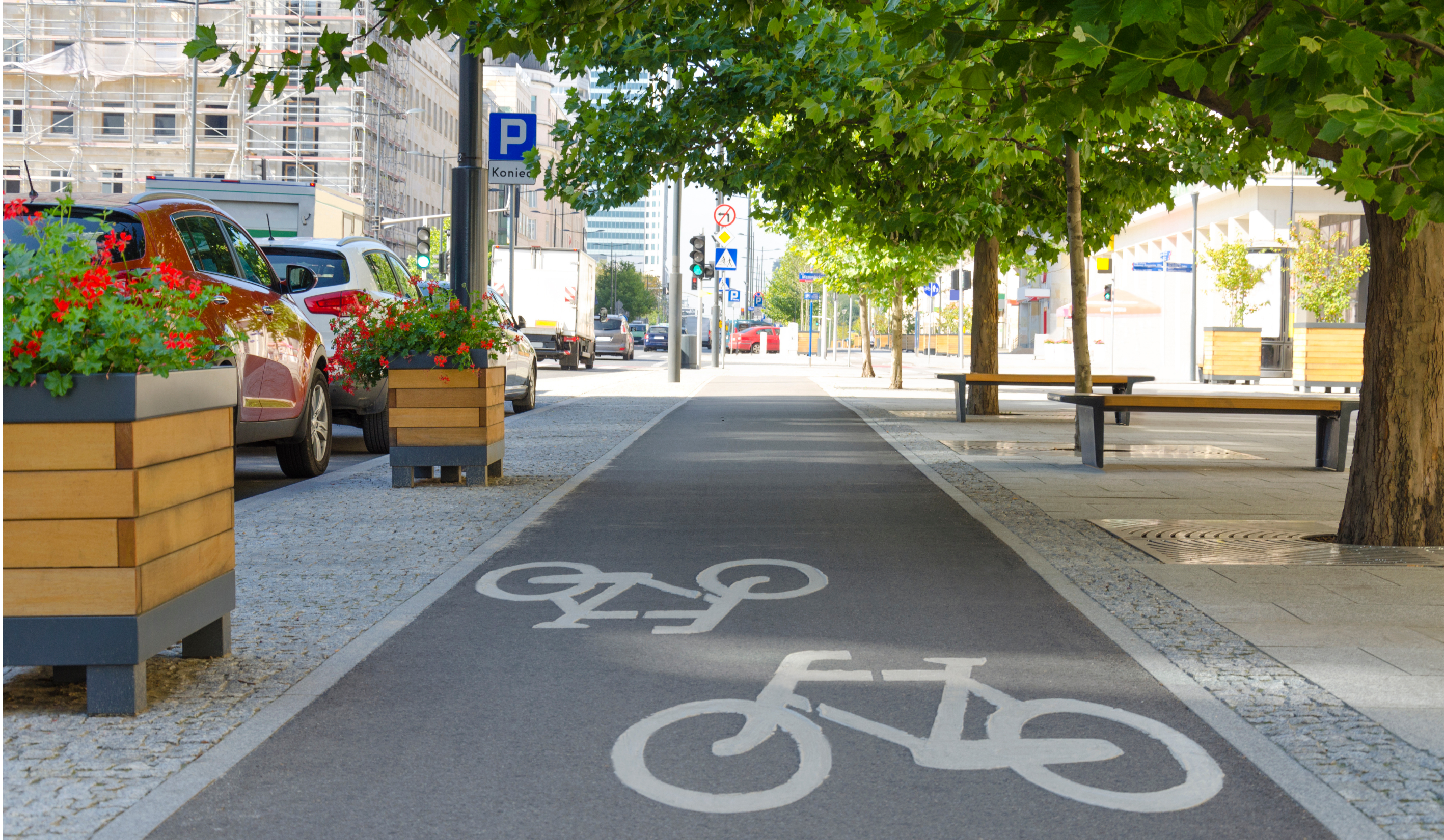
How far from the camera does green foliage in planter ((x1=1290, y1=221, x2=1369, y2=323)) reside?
131 feet

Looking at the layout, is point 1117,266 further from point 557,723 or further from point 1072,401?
point 557,723

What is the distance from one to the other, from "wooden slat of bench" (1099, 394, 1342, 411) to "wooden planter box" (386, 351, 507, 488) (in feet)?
17.7

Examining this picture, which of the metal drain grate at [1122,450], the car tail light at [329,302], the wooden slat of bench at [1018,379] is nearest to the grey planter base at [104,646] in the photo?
the car tail light at [329,302]

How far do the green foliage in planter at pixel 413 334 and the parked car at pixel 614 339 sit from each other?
4546cm

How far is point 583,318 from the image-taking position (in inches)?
1622

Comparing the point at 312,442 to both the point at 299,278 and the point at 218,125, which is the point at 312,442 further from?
the point at 218,125

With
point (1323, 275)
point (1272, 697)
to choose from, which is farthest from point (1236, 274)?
point (1272, 697)

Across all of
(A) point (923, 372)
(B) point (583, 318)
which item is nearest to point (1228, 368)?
(A) point (923, 372)

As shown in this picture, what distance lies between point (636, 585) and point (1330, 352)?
29.4 metres

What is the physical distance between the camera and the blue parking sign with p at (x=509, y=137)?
43.1ft

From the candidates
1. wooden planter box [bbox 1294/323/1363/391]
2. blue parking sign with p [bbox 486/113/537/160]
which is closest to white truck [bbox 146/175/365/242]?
blue parking sign with p [bbox 486/113/537/160]

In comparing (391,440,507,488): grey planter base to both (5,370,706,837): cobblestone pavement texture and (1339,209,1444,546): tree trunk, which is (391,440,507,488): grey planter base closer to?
(5,370,706,837): cobblestone pavement texture

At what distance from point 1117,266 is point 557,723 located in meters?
70.6

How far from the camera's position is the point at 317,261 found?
1376cm
